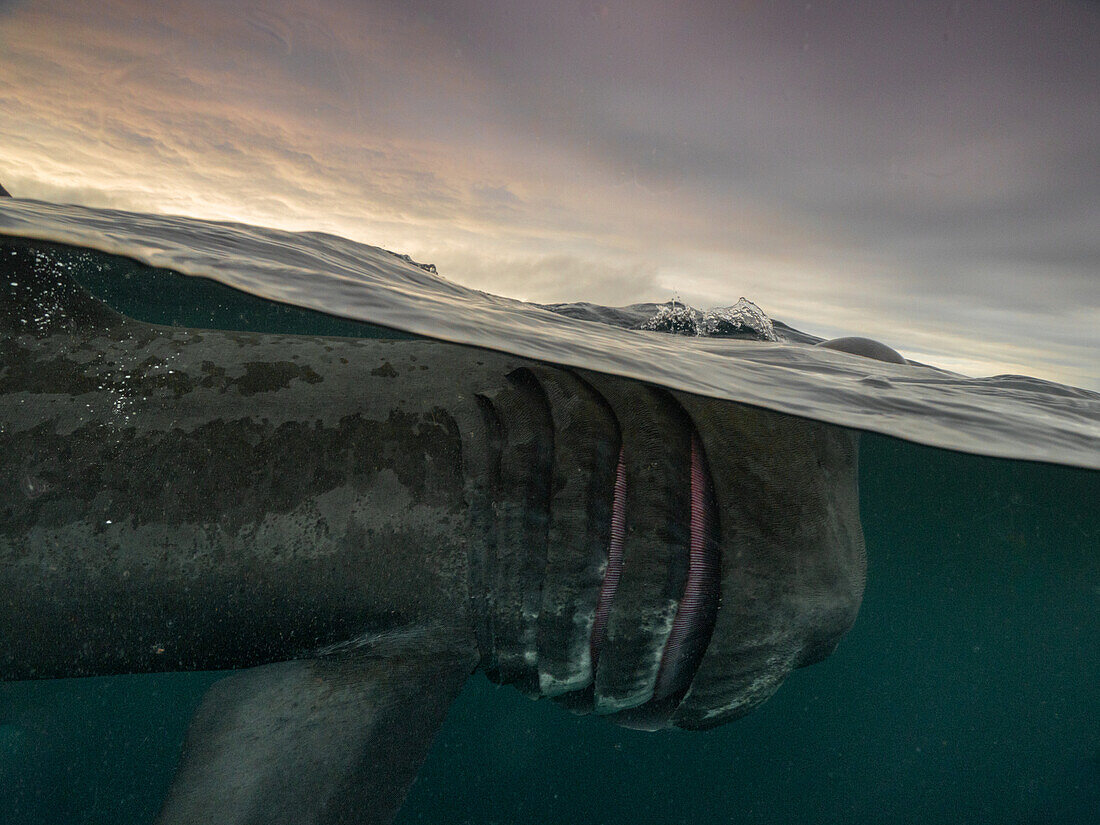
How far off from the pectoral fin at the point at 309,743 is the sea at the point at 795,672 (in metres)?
2.17

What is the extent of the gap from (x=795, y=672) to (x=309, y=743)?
6.06 meters

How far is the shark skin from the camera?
214 centimetres

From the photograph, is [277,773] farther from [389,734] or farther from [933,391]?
[933,391]

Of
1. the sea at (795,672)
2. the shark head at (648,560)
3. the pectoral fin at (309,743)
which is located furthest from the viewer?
the sea at (795,672)

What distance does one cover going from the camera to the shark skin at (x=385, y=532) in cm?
214

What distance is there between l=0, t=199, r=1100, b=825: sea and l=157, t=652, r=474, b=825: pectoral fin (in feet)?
7.11

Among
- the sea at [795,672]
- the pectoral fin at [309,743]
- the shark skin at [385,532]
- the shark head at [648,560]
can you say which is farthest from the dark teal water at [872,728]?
the pectoral fin at [309,743]

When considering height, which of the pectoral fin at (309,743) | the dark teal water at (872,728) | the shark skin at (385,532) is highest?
the shark skin at (385,532)

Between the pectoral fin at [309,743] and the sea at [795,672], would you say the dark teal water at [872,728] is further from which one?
the pectoral fin at [309,743]

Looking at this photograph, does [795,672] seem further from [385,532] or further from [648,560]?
[385,532]

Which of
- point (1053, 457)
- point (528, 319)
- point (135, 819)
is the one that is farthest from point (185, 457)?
point (135, 819)

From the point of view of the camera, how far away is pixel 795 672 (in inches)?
251

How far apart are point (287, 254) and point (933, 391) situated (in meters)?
5.34

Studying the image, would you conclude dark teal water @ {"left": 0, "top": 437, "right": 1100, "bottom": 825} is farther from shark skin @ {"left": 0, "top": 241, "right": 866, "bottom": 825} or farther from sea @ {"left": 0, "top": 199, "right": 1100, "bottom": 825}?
shark skin @ {"left": 0, "top": 241, "right": 866, "bottom": 825}
